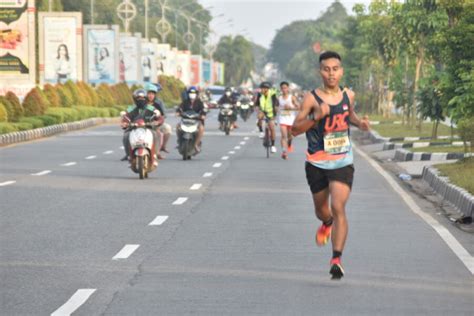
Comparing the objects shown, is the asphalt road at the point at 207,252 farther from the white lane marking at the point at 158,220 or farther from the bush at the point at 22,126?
the bush at the point at 22,126

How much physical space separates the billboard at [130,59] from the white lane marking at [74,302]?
7933 centimetres

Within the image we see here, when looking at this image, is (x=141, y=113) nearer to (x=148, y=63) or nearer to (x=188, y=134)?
(x=188, y=134)

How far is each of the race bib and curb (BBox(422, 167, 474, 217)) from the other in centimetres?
595

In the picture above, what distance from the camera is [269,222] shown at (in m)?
16.4

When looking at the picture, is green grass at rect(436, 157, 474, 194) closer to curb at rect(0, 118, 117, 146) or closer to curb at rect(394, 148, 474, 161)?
curb at rect(394, 148, 474, 161)

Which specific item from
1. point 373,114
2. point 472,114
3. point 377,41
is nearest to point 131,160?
point 472,114

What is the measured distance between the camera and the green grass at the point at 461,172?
20.1 meters

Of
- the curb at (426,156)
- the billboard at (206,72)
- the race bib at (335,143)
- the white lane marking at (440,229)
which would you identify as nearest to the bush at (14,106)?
the curb at (426,156)

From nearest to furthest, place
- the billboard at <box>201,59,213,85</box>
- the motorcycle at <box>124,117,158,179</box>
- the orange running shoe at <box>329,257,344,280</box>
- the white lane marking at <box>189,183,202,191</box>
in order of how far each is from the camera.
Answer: the orange running shoe at <box>329,257,344,280</box>, the white lane marking at <box>189,183,202,191</box>, the motorcycle at <box>124,117,158,179</box>, the billboard at <box>201,59,213,85</box>

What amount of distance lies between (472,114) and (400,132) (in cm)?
1775

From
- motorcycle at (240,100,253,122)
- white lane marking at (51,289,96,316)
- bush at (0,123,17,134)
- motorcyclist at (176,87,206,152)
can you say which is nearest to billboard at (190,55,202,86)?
motorcycle at (240,100,253,122)

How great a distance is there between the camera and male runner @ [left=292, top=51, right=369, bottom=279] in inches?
458

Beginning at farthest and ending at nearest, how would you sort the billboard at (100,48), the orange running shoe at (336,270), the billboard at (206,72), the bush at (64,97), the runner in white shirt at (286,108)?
the billboard at (206,72)
the billboard at (100,48)
the bush at (64,97)
the runner in white shirt at (286,108)
the orange running shoe at (336,270)

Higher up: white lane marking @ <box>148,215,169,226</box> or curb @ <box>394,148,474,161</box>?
white lane marking @ <box>148,215,169,226</box>
